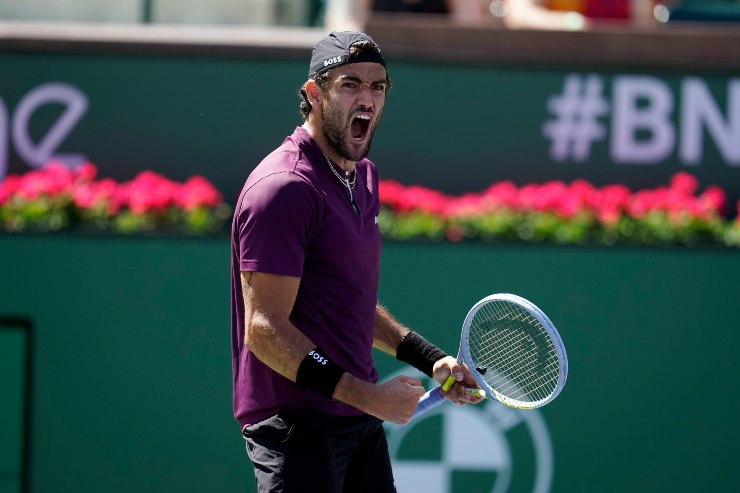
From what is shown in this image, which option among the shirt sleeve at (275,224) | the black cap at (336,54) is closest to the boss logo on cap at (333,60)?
A: the black cap at (336,54)

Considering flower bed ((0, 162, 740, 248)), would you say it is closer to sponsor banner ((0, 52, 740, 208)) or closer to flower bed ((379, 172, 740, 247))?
flower bed ((379, 172, 740, 247))

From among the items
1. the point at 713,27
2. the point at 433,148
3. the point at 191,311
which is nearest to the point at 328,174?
the point at 191,311

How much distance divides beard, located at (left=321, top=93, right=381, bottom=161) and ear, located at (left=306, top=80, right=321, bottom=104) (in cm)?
3

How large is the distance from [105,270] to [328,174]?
2.16m

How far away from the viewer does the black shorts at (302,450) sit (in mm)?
3115

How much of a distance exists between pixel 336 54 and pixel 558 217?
8.65ft

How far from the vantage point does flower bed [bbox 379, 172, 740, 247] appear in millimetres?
5504

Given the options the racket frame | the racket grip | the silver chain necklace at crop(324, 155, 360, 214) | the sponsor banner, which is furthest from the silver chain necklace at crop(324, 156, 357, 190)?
the sponsor banner

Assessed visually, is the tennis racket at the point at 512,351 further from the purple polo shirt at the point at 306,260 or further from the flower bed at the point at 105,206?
the flower bed at the point at 105,206

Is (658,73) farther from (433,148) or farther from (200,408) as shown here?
(200,408)

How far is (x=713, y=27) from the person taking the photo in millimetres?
7266

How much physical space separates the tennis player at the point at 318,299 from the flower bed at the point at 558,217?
2184 millimetres

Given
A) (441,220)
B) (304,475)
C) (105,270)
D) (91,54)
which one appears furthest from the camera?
(91,54)

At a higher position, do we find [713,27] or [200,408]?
[713,27]
